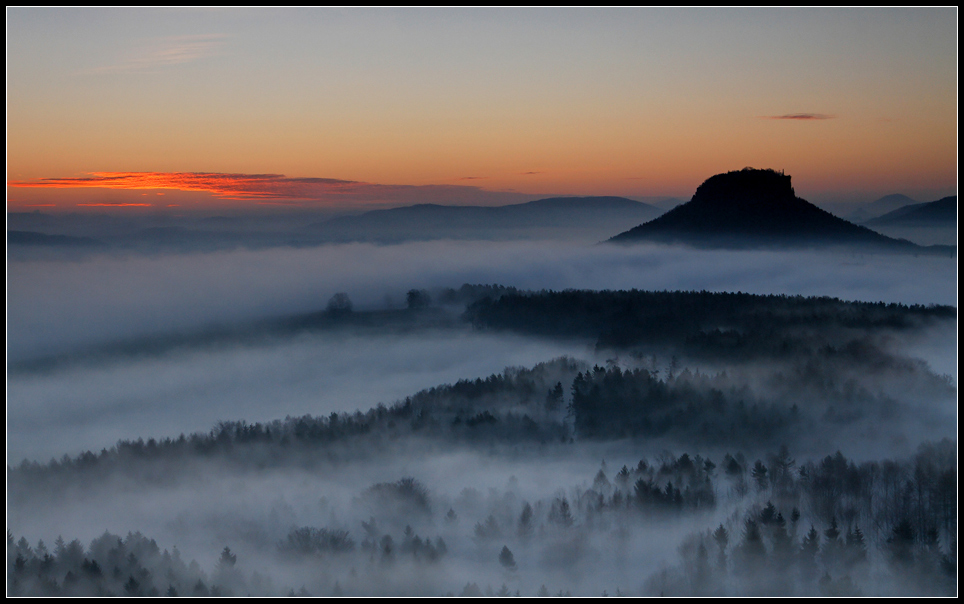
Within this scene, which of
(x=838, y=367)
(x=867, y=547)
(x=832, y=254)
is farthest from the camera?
(x=832, y=254)

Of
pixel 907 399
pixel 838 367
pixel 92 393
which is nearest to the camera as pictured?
pixel 907 399

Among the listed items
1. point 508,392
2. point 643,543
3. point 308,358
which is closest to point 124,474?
point 508,392

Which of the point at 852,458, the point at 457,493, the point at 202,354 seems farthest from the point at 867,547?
the point at 202,354

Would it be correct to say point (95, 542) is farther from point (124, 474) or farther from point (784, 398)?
point (784, 398)

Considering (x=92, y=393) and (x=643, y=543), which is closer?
(x=643, y=543)

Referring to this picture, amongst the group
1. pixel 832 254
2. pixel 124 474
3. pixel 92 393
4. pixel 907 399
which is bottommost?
pixel 92 393

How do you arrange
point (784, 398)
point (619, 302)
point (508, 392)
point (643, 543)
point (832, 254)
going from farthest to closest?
point (832, 254), point (619, 302), point (508, 392), point (784, 398), point (643, 543)

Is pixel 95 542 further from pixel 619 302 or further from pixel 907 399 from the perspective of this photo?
pixel 619 302

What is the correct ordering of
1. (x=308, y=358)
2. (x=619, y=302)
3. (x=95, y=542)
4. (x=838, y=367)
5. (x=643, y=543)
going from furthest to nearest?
(x=308, y=358) → (x=619, y=302) → (x=838, y=367) → (x=95, y=542) → (x=643, y=543)

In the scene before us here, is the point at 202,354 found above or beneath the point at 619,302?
beneath
